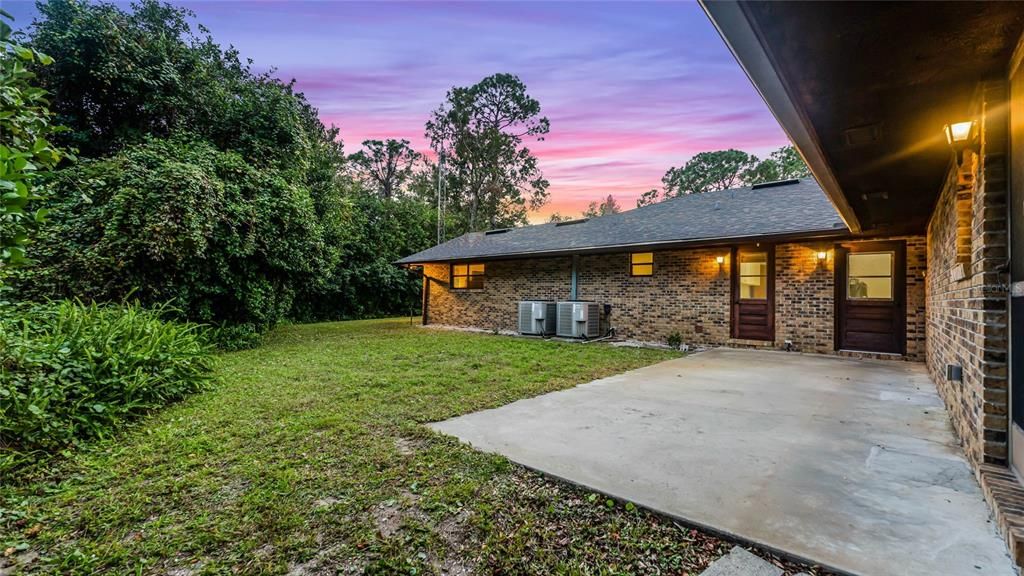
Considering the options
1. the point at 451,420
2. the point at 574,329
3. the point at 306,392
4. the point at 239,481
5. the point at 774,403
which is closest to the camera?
the point at 239,481

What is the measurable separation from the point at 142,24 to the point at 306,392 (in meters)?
9.10

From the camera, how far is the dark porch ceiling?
1.65 meters

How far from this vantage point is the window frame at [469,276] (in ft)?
43.7

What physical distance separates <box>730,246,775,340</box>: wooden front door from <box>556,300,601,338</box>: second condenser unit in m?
3.04

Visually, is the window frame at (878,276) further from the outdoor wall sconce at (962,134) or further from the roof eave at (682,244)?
the outdoor wall sconce at (962,134)

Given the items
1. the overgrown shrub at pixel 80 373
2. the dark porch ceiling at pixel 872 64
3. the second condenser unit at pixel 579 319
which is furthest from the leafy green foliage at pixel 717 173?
the overgrown shrub at pixel 80 373

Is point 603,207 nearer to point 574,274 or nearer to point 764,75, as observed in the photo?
point 574,274

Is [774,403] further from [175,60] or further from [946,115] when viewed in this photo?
[175,60]

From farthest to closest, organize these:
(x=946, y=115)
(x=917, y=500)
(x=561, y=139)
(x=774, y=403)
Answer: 1. (x=561, y=139)
2. (x=774, y=403)
3. (x=946, y=115)
4. (x=917, y=500)

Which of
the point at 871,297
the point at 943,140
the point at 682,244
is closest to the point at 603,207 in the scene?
the point at 682,244

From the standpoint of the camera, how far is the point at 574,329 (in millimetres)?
9992

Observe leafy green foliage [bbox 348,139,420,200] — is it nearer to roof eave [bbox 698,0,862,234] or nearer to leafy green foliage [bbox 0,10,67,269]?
leafy green foliage [bbox 0,10,67,269]

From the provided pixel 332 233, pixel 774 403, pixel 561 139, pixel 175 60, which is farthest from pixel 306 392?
pixel 561 139

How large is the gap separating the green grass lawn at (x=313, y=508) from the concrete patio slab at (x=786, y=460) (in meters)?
0.28
